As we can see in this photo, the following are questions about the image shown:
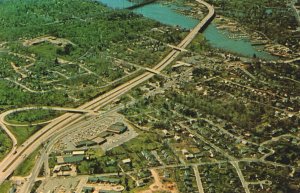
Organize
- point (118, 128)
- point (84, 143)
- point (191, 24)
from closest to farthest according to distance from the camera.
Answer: point (84, 143) < point (118, 128) < point (191, 24)

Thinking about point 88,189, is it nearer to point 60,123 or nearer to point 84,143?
point 84,143

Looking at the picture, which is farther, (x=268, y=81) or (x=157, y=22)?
(x=157, y=22)

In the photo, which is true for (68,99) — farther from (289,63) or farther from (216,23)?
(216,23)

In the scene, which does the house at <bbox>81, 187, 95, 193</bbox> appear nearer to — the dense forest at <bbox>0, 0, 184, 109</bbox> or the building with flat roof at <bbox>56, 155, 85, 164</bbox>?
the building with flat roof at <bbox>56, 155, 85, 164</bbox>

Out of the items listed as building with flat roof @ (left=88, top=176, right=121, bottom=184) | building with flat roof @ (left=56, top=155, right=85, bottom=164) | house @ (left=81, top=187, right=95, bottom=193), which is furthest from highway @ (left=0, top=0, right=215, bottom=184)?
building with flat roof @ (left=88, top=176, right=121, bottom=184)

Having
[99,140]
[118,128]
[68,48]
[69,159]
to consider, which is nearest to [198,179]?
[99,140]

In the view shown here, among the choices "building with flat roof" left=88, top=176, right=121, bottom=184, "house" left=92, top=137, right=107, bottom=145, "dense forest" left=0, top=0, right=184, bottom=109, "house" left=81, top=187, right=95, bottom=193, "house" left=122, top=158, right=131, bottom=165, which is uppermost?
"dense forest" left=0, top=0, right=184, bottom=109

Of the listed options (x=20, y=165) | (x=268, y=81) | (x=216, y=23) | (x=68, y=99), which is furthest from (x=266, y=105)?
(x=216, y=23)

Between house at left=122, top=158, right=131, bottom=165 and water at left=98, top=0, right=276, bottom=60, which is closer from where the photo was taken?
house at left=122, top=158, right=131, bottom=165
